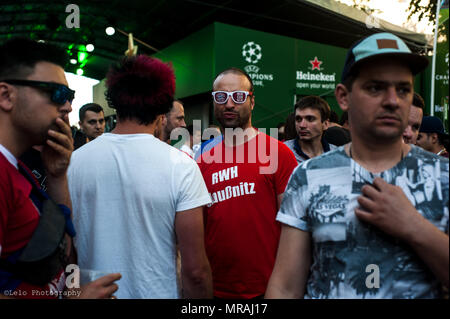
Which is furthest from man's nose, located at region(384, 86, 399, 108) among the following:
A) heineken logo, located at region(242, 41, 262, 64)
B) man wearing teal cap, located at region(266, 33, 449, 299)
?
heineken logo, located at region(242, 41, 262, 64)

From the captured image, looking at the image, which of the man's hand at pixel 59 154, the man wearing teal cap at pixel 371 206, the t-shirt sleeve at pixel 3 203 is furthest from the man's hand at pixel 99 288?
the man wearing teal cap at pixel 371 206

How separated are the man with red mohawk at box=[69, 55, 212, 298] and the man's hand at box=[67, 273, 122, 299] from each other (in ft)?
0.84

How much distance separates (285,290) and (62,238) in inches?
39.5

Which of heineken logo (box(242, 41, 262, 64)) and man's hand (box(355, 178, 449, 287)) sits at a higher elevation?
heineken logo (box(242, 41, 262, 64))

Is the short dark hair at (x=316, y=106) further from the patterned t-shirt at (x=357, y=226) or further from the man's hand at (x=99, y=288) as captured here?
the man's hand at (x=99, y=288)

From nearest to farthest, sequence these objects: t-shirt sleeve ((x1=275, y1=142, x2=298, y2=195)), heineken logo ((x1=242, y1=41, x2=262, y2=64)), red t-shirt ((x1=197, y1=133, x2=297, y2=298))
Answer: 1. red t-shirt ((x1=197, y1=133, x2=297, y2=298))
2. t-shirt sleeve ((x1=275, y1=142, x2=298, y2=195))
3. heineken logo ((x1=242, y1=41, x2=262, y2=64))

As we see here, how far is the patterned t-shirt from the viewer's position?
4.81 ft

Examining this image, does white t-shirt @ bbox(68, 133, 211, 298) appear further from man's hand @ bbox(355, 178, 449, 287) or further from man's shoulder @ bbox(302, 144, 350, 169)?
man's hand @ bbox(355, 178, 449, 287)

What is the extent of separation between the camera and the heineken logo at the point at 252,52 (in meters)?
12.7

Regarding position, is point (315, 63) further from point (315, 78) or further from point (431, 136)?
point (431, 136)

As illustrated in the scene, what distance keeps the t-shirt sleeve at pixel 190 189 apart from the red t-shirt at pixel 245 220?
775 mm

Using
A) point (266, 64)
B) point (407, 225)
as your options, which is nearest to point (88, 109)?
point (407, 225)
